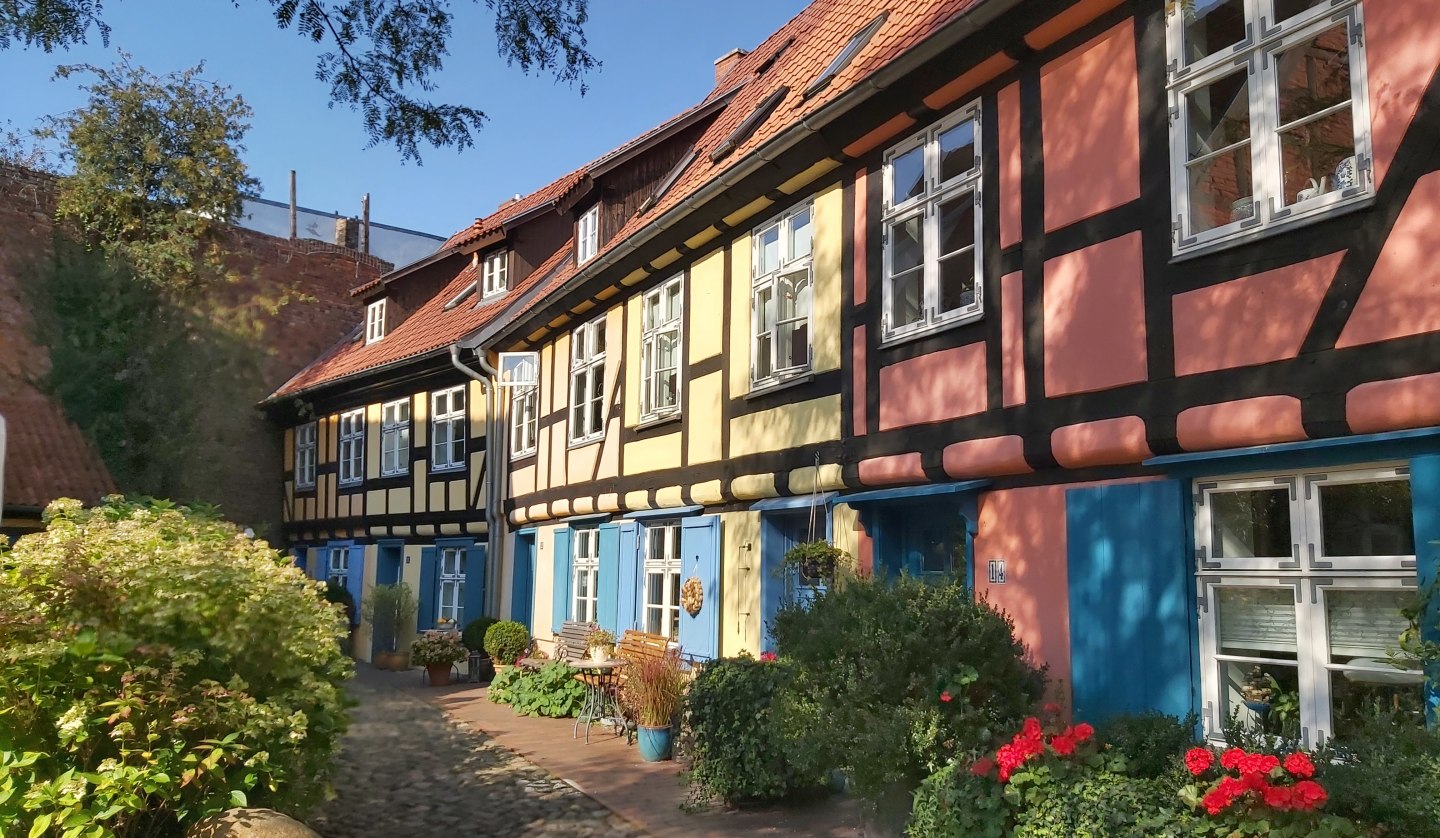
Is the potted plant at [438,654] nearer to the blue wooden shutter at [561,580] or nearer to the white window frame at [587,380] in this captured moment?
the blue wooden shutter at [561,580]

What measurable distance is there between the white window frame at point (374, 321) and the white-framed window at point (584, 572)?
9.75m

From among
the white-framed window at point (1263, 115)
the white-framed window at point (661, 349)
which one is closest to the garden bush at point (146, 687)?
the white-framed window at point (1263, 115)

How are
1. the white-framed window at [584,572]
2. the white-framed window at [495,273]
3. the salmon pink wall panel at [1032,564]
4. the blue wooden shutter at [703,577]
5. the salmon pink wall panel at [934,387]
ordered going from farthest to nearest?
Result: 1. the white-framed window at [495,273]
2. the white-framed window at [584,572]
3. the blue wooden shutter at [703,577]
4. the salmon pink wall panel at [934,387]
5. the salmon pink wall panel at [1032,564]

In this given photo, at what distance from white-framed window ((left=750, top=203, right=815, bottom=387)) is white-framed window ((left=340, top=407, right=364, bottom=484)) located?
13.6m

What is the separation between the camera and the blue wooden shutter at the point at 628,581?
12.1 meters

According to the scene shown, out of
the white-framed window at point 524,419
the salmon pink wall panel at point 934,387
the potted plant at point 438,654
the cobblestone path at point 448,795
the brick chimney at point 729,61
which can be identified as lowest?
the cobblestone path at point 448,795

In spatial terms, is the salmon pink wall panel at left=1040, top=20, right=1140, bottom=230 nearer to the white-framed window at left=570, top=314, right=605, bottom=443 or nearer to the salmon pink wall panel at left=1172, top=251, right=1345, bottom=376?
the salmon pink wall panel at left=1172, top=251, right=1345, bottom=376

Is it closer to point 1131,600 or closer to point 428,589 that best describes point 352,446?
point 428,589

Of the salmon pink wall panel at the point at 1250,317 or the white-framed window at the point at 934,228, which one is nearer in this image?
the salmon pink wall panel at the point at 1250,317

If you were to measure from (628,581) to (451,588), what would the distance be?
725cm

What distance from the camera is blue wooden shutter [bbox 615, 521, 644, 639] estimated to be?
1213cm

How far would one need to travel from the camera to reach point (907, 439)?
7680mm

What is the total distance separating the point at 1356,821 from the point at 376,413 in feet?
62.3

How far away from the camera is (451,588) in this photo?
18688mm
